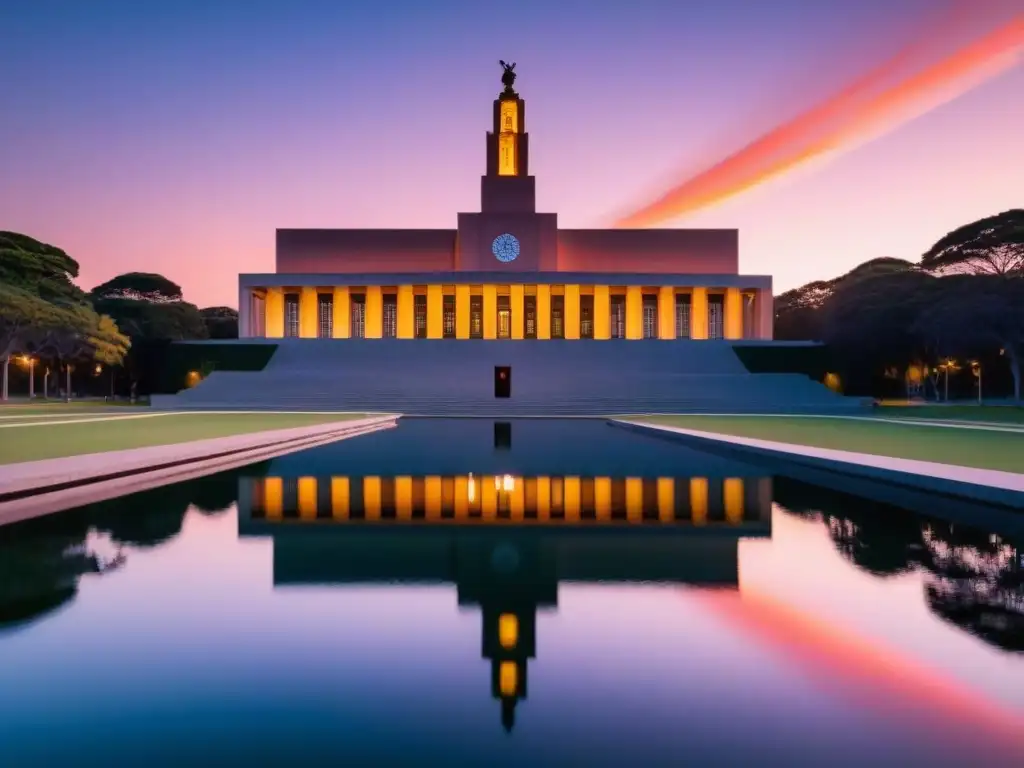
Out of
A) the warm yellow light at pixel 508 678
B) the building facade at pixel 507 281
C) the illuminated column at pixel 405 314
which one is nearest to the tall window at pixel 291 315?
the building facade at pixel 507 281

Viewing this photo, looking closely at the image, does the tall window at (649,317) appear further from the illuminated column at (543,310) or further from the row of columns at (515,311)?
the illuminated column at (543,310)

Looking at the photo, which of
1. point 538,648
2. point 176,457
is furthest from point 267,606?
point 176,457

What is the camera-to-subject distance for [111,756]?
9.83ft

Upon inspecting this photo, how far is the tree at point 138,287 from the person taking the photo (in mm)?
84750

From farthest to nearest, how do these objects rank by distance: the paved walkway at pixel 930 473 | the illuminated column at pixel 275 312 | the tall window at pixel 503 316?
the illuminated column at pixel 275 312
the tall window at pixel 503 316
the paved walkway at pixel 930 473

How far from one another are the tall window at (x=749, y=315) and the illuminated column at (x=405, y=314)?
23.3 m

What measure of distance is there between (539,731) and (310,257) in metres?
59.0

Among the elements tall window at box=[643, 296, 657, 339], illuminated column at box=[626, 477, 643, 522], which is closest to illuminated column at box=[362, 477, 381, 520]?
illuminated column at box=[626, 477, 643, 522]

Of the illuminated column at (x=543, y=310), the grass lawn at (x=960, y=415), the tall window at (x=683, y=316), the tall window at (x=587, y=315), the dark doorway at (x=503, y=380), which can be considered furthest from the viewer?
the tall window at (x=683, y=316)

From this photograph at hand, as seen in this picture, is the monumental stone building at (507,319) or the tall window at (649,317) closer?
the monumental stone building at (507,319)

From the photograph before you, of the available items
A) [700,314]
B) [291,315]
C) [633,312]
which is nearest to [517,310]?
[633,312]

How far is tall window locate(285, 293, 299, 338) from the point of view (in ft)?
187

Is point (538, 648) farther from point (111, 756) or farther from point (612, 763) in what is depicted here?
point (111, 756)

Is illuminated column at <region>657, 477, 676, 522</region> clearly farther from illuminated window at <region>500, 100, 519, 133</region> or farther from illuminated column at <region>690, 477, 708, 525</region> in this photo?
illuminated window at <region>500, 100, 519, 133</region>
